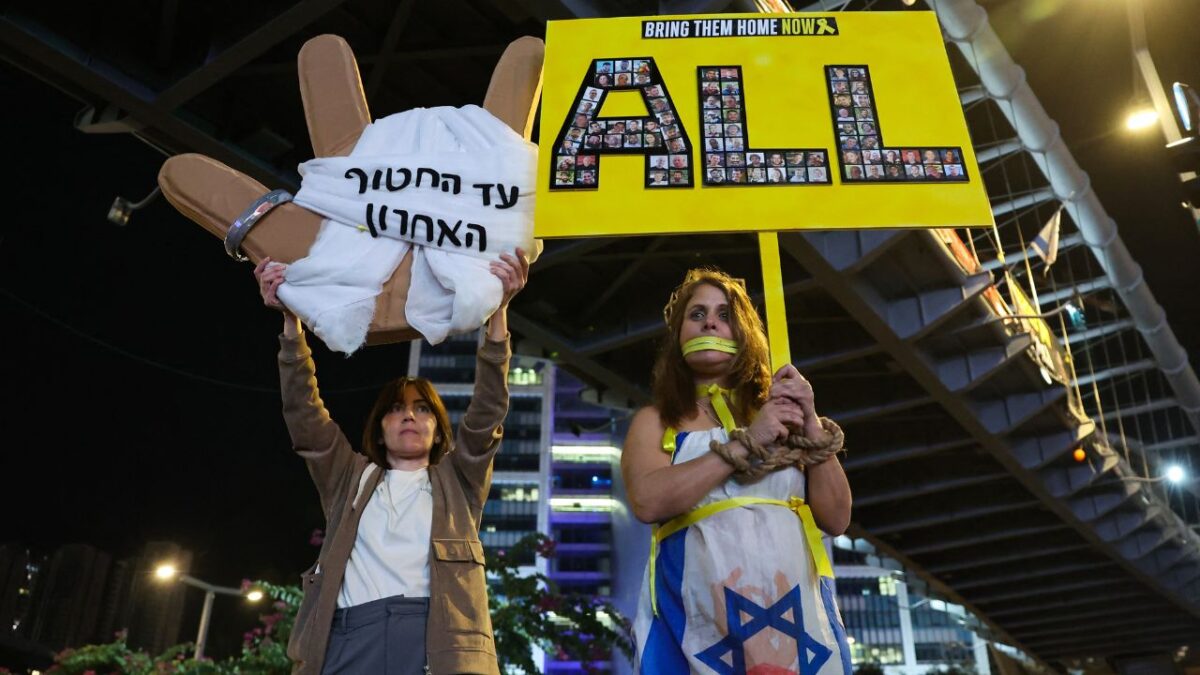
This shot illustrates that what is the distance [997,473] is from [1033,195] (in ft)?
19.4

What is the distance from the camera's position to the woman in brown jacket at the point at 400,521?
2.76 meters

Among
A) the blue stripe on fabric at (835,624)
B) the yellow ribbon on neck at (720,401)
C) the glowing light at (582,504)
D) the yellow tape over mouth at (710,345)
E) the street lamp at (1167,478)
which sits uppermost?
the glowing light at (582,504)

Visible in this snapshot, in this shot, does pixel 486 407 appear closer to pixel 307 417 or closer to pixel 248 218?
pixel 307 417

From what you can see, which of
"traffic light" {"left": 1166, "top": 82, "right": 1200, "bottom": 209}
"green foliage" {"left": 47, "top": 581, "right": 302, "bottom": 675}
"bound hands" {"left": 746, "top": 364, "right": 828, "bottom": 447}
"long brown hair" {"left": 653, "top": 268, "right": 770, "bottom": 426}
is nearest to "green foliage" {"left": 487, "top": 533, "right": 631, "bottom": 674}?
"green foliage" {"left": 47, "top": 581, "right": 302, "bottom": 675}

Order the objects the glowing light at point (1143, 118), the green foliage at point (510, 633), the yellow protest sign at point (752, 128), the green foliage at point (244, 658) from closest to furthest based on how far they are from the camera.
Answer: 1. the yellow protest sign at point (752, 128)
2. the green foliage at point (244, 658)
3. the green foliage at point (510, 633)
4. the glowing light at point (1143, 118)

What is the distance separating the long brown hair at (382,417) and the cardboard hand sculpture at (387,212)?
31cm

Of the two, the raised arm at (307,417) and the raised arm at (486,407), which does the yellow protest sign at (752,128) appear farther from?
the raised arm at (307,417)

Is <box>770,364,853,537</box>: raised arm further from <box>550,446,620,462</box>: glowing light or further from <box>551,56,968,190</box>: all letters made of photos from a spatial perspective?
<box>550,446,620,462</box>: glowing light

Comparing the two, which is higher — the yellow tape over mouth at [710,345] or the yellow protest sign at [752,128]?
the yellow protest sign at [752,128]

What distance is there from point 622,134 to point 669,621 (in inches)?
53.9

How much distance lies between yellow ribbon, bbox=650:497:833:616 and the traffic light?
4130 mm

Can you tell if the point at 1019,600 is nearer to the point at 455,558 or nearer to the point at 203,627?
the point at 203,627

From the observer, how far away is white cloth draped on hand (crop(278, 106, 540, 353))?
113 inches

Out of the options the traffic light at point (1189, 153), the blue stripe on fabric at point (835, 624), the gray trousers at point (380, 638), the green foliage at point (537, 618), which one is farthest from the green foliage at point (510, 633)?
the blue stripe on fabric at point (835, 624)
